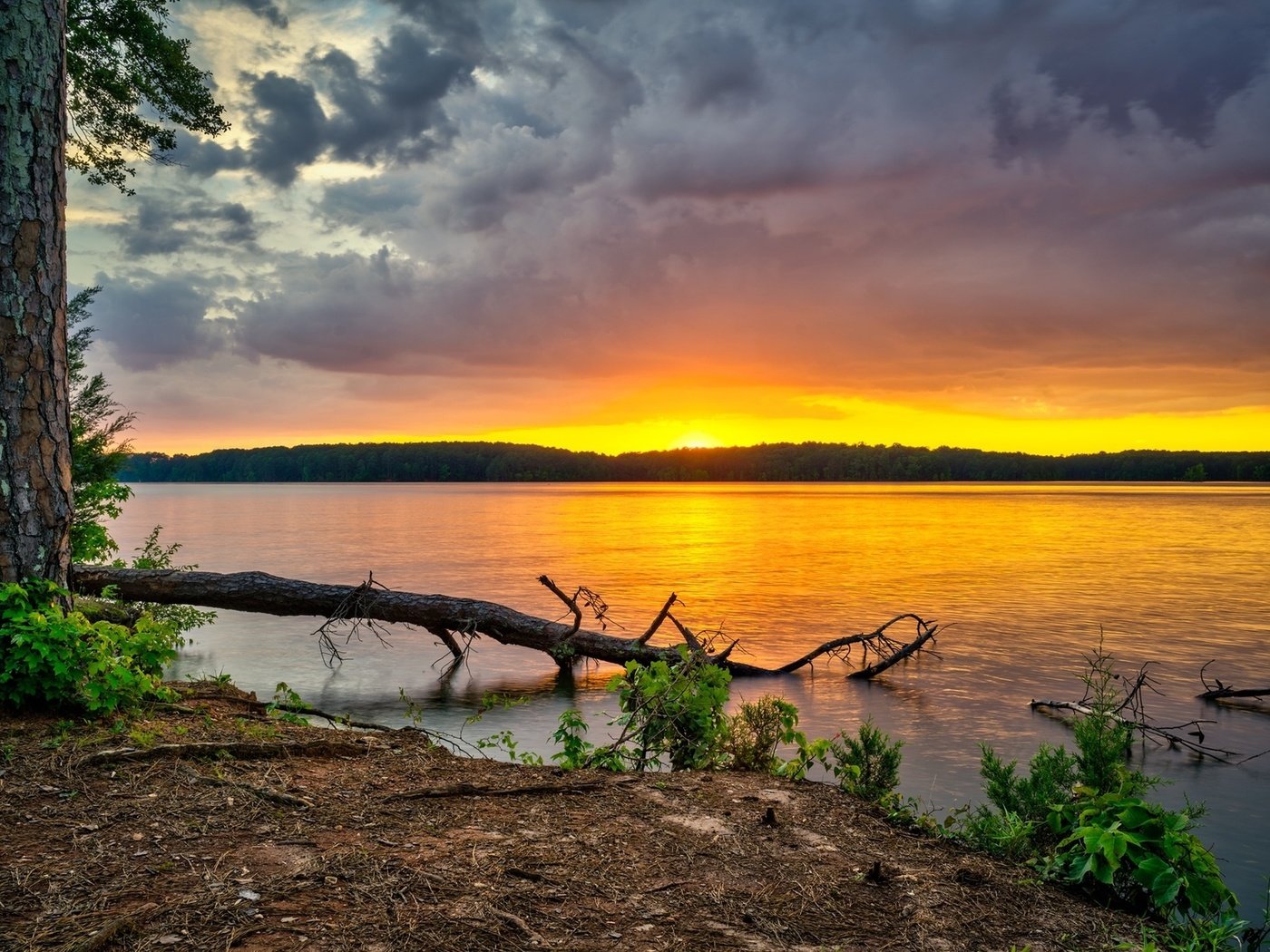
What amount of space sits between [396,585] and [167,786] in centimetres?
2426

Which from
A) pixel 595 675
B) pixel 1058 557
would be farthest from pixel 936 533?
pixel 595 675

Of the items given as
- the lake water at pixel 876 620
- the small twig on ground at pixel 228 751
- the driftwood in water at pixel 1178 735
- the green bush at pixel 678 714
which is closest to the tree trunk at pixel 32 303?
the small twig on ground at pixel 228 751

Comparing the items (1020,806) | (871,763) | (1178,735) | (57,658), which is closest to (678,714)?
(871,763)

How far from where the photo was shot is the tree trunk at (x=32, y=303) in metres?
6.14

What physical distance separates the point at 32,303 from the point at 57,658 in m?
2.80

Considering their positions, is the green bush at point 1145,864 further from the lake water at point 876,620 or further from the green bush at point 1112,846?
the lake water at point 876,620

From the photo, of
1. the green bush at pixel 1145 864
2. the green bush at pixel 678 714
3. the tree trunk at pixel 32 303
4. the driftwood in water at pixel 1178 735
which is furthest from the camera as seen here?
the driftwood in water at pixel 1178 735

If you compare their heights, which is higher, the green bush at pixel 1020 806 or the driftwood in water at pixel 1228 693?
the green bush at pixel 1020 806

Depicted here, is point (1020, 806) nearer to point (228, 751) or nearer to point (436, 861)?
point (436, 861)

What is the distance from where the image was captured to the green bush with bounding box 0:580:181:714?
5742 mm

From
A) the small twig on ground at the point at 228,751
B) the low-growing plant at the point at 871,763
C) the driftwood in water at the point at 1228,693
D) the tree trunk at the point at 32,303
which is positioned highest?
the tree trunk at the point at 32,303

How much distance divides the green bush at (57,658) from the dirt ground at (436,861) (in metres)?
0.29

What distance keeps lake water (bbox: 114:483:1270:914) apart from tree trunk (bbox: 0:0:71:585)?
21.2 feet

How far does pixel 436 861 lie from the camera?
14.3 ft
